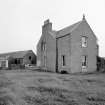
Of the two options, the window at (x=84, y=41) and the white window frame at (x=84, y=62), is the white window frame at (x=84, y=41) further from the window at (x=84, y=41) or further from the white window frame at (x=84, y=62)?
the white window frame at (x=84, y=62)

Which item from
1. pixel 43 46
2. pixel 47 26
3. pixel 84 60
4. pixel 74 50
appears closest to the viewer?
pixel 74 50

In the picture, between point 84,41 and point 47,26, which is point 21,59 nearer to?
point 47,26

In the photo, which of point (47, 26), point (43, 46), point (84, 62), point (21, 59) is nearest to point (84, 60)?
point (84, 62)

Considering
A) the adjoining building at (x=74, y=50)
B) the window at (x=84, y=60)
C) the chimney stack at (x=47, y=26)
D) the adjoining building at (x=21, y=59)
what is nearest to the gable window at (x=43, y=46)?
the adjoining building at (x=74, y=50)

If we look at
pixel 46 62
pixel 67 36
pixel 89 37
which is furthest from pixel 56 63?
pixel 89 37

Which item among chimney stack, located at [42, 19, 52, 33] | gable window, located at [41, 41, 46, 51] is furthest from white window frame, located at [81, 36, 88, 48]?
gable window, located at [41, 41, 46, 51]

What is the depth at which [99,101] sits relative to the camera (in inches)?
308

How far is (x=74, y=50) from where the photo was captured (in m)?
23.1

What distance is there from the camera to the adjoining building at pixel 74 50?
23.0 m

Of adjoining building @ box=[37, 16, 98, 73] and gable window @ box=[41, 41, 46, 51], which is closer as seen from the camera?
adjoining building @ box=[37, 16, 98, 73]

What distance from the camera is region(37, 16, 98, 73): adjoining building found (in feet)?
75.5

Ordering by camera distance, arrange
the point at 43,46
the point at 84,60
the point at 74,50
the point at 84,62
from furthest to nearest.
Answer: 1. the point at 43,46
2. the point at 84,60
3. the point at 84,62
4. the point at 74,50

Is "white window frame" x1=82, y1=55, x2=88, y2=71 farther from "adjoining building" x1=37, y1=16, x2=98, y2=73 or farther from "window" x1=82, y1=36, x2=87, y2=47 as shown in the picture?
"window" x1=82, y1=36, x2=87, y2=47

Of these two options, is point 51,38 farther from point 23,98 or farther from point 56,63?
point 23,98
